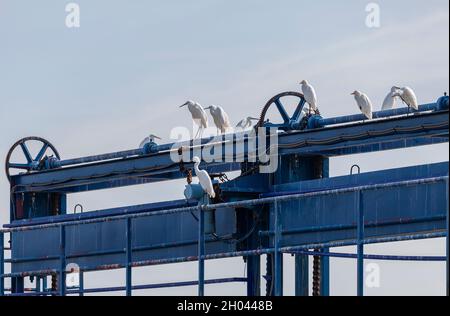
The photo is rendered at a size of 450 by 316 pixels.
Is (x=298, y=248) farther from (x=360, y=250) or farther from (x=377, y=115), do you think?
(x=377, y=115)

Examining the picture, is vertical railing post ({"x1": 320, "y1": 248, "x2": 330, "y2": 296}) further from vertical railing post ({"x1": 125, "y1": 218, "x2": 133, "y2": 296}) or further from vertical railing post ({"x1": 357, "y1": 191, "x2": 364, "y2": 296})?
vertical railing post ({"x1": 357, "y1": 191, "x2": 364, "y2": 296})

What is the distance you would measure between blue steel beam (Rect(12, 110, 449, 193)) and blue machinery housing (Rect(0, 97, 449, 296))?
0.9 inches

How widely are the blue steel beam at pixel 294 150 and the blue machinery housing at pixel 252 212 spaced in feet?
0.08

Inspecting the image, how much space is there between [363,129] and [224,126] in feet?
27.6

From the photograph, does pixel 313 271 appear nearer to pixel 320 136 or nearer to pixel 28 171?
pixel 320 136

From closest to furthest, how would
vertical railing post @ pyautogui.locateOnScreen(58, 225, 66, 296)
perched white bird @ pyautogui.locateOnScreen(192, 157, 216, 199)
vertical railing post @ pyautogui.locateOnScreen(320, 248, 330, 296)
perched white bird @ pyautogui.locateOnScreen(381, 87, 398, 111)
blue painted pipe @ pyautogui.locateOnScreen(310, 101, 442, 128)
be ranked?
blue painted pipe @ pyautogui.locateOnScreen(310, 101, 442, 128)
vertical railing post @ pyautogui.locateOnScreen(58, 225, 66, 296)
perched white bird @ pyautogui.locateOnScreen(192, 157, 216, 199)
vertical railing post @ pyautogui.locateOnScreen(320, 248, 330, 296)
perched white bird @ pyautogui.locateOnScreen(381, 87, 398, 111)

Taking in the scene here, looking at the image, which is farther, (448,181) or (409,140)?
(409,140)

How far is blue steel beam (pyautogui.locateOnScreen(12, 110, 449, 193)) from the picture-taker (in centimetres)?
3184

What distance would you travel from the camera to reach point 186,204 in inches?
1373

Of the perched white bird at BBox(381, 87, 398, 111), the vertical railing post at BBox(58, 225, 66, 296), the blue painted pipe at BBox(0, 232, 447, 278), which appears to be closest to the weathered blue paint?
the blue painted pipe at BBox(0, 232, 447, 278)

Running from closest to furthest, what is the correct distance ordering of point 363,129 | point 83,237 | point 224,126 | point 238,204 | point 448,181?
point 448,181
point 238,204
point 363,129
point 83,237
point 224,126

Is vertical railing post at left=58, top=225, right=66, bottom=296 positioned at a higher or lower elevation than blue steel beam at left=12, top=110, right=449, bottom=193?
lower
